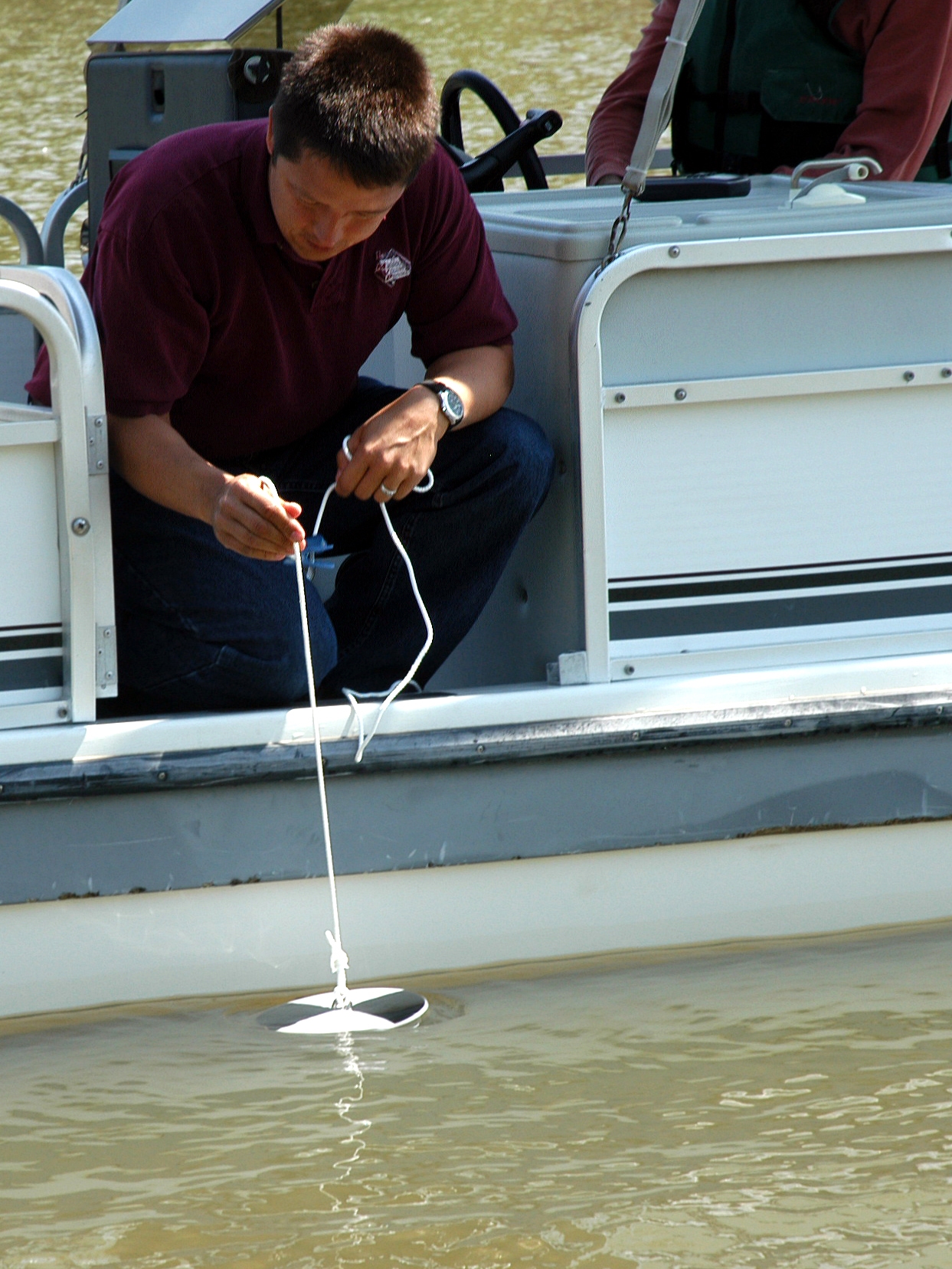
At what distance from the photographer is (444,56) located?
538 inches

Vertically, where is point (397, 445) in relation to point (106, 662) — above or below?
above

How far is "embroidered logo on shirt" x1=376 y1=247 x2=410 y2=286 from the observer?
243cm

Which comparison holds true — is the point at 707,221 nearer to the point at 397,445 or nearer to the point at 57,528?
the point at 397,445

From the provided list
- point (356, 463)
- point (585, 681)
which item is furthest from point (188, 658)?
point (585, 681)

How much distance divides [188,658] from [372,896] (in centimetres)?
43

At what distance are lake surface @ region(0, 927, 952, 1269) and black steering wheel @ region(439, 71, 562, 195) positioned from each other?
63.4 inches

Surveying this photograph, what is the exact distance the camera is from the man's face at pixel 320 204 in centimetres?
221

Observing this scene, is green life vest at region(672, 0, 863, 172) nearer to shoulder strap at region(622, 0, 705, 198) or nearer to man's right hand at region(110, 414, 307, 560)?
shoulder strap at region(622, 0, 705, 198)

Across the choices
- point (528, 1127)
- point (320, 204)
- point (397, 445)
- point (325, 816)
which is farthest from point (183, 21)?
point (528, 1127)

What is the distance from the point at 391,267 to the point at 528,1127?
3.91 feet

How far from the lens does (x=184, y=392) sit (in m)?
2.32

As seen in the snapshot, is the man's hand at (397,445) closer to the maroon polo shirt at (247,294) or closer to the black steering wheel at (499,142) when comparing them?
the maroon polo shirt at (247,294)

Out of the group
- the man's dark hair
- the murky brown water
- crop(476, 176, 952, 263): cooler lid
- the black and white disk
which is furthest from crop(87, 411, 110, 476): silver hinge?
the murky brown water

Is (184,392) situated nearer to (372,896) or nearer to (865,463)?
(372,896)
